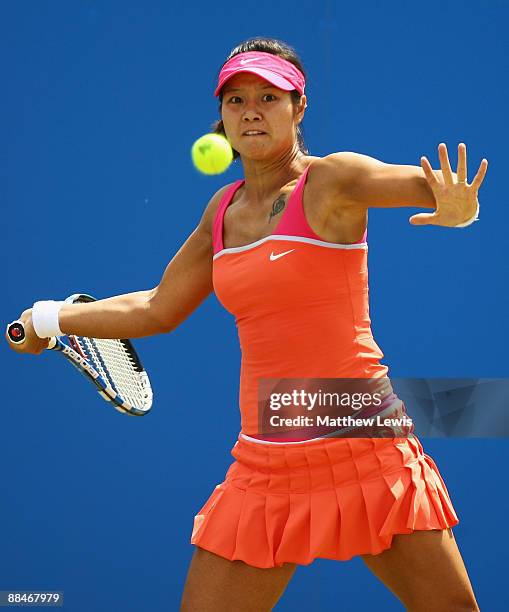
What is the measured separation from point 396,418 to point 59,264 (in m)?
1.80

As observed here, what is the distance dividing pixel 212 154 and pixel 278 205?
234 mm

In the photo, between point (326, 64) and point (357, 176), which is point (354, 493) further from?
point (326, 64)

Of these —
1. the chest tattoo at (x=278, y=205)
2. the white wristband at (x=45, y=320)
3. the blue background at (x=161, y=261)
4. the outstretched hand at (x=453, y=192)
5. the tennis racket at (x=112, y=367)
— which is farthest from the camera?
the blue background at (x=161, y=261)

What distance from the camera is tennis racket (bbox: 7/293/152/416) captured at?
3.01 m

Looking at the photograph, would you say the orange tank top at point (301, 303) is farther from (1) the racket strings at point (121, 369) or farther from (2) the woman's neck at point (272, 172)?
(1) the racket strings at point (121, 369)

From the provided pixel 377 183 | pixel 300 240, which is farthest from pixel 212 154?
pixel 377 183

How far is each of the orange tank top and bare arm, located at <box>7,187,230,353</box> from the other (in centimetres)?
29

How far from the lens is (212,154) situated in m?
2.65

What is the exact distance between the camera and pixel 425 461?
8.21 ft

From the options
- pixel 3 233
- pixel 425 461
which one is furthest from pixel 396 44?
pixel 425 461

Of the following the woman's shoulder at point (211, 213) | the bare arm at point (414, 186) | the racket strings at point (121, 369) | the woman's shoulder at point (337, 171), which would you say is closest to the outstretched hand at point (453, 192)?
the bare arm at point (414, 186)

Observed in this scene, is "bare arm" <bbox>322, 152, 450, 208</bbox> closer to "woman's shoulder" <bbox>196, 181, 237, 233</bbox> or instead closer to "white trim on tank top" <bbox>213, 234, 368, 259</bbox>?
"white trim on tank top" <bbox>213, 234, 368, 259</bbox>

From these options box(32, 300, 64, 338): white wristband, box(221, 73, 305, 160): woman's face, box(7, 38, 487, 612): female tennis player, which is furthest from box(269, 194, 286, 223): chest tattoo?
box(32, 300, 64, 338): white wristband

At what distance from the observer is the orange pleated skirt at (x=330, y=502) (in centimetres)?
238
